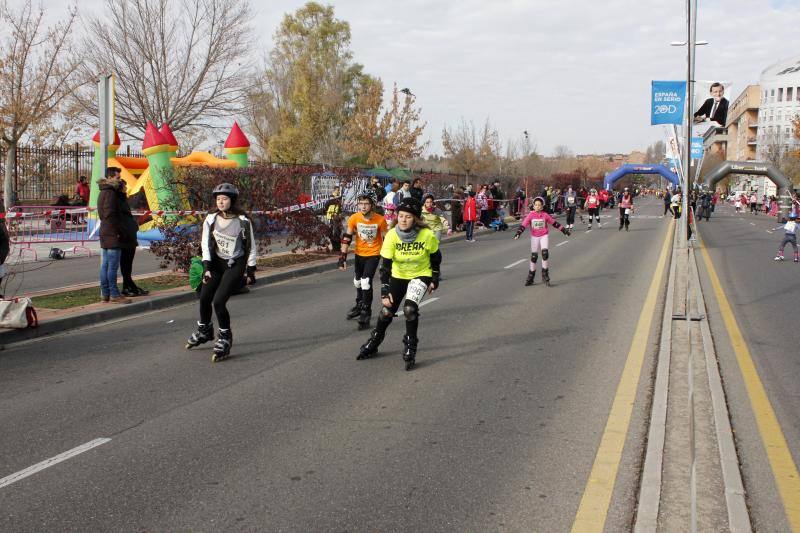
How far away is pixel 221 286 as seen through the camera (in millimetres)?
7453

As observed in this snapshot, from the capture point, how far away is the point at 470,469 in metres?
4.51

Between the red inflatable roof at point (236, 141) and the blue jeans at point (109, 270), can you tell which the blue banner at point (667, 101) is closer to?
the blue jeans at point (109, 270)

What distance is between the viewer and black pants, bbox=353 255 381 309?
9420 mm

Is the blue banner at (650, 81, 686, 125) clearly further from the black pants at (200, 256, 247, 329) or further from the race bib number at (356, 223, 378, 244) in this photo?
the black pants at (200, 256, 247, 329)

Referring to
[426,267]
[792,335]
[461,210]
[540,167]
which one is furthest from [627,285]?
[540,167]

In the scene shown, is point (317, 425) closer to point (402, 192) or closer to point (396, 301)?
point (396, 301)

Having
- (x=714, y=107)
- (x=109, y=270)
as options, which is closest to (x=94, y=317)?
(x=109, y=270)

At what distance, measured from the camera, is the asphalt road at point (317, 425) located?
3.95 m

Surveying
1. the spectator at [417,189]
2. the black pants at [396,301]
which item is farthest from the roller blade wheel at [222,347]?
the spectator at [417,189]

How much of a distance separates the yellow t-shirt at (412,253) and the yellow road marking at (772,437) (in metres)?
3.16

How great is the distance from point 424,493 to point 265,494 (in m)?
0.91

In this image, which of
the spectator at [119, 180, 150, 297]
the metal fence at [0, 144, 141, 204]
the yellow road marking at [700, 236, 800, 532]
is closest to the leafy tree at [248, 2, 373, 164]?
the metal fence at [0, 144, 141, 204]

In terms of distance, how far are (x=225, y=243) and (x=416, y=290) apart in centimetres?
205

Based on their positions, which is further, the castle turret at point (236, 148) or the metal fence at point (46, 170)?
the metal fence at point (46, 170)
